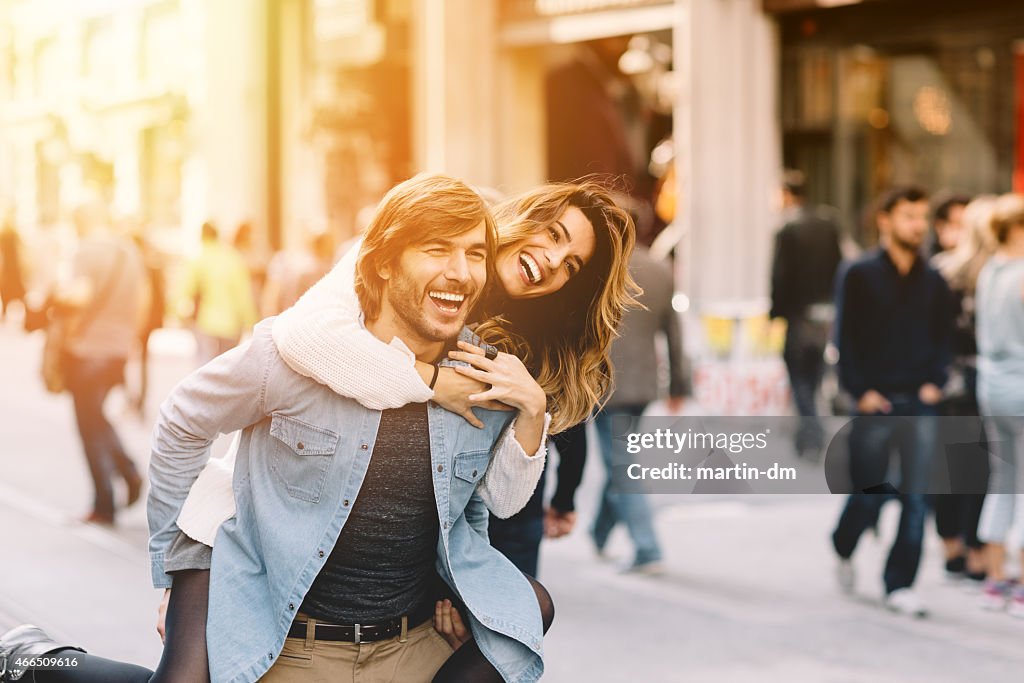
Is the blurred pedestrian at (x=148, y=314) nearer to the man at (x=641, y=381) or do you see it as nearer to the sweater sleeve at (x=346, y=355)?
the man at (x=641, y=381)

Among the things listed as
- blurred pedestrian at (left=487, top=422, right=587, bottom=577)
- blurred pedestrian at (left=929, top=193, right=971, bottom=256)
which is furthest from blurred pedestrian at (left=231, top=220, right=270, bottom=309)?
blurred pedestrian at (left=487, top=422, right=587, bottom=577)

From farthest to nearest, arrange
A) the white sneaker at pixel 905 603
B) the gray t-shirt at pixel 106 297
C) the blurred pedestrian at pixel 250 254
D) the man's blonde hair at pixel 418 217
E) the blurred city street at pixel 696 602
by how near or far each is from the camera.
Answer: the blurred pedestrian at pixel 250 254, the gray t-shirt at pixel 106 297, the white sneaker at pixel 905 603, the blurred city street at pixel 696 602, the man's blonde hair at pixel 418 217

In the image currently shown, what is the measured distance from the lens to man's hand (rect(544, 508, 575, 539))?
4.80 metres

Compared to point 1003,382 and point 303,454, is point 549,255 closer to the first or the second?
point 303,454

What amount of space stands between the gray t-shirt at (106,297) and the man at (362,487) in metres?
5.54

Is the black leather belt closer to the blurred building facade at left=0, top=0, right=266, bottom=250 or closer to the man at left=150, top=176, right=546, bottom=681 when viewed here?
the man at left=150, top=176, right=546, bottom=681

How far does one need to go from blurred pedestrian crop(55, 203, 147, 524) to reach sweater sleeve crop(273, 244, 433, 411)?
5.63 metres

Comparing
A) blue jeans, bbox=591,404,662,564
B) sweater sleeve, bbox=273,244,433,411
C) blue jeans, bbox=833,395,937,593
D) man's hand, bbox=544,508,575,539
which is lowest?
blue jeans, bbox=591,404,662,564

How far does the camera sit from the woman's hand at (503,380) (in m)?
3.14

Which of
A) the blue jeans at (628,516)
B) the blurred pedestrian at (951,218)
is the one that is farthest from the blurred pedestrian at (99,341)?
the blurred pedestrian at (951,218)

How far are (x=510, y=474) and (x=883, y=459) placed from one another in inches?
157

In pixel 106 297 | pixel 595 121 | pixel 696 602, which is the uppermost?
pixel 595 121

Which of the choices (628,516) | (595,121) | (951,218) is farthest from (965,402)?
(595,121)

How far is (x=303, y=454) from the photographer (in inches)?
122
